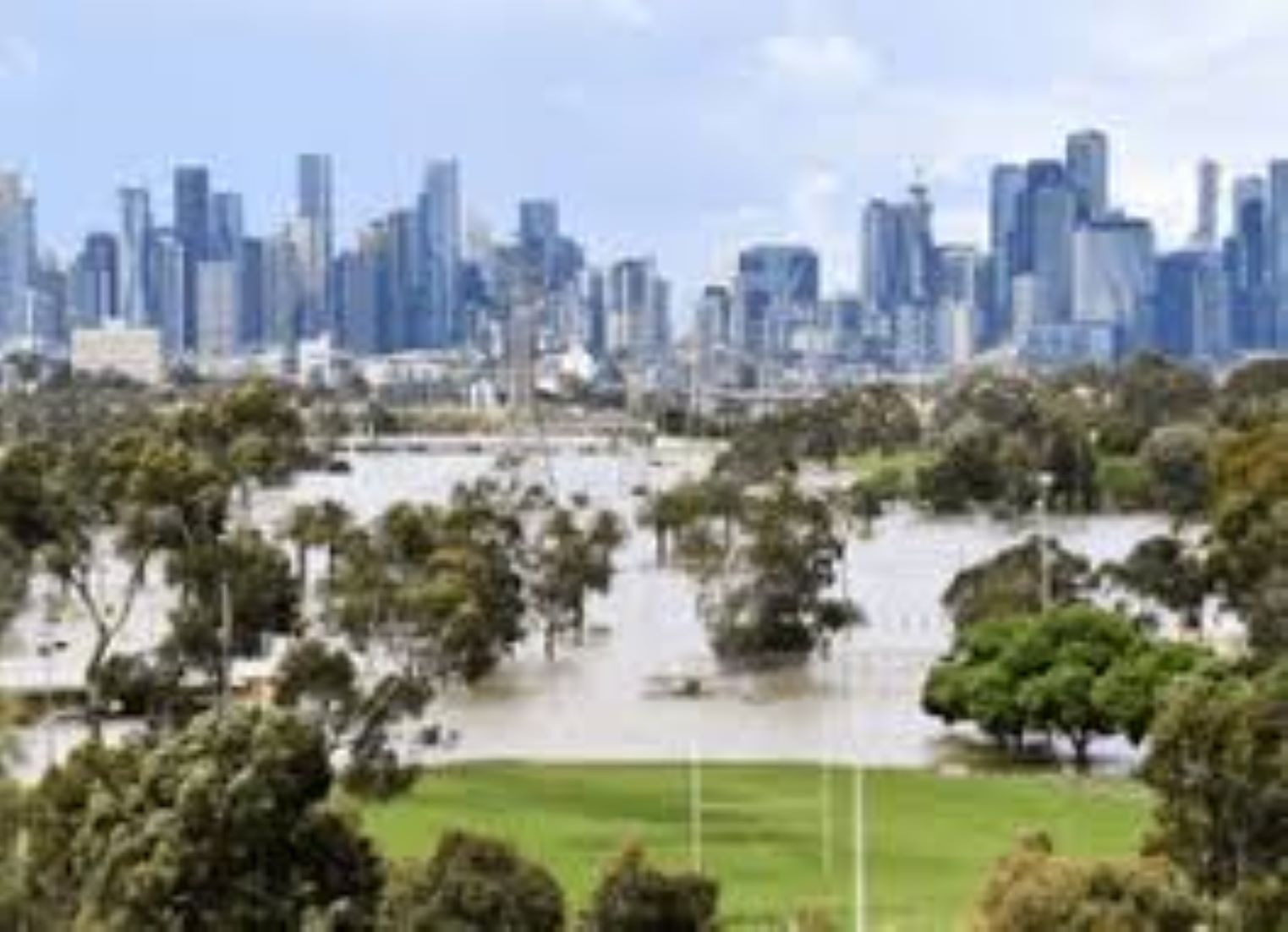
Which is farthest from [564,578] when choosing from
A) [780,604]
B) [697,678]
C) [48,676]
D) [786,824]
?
[786,824]

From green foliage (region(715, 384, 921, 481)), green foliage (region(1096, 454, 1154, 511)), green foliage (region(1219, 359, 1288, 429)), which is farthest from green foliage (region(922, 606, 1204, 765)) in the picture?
green foliage (region(715, 384, 921, 481))

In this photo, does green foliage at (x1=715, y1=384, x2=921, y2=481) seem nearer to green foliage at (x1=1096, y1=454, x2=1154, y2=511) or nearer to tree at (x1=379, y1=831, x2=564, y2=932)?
green foliage at (x1=1096, y1=454, x2=1154, y2=511)

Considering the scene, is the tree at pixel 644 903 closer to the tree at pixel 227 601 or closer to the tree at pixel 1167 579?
the tree at pixel 227 601

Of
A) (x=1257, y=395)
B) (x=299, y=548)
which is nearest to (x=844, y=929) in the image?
(x=299, y=548)

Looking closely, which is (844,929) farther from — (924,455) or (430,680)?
(924,455)

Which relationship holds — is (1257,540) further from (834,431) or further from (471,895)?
(834,431)

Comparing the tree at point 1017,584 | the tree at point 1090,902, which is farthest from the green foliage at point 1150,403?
the tree at point 1090,902
